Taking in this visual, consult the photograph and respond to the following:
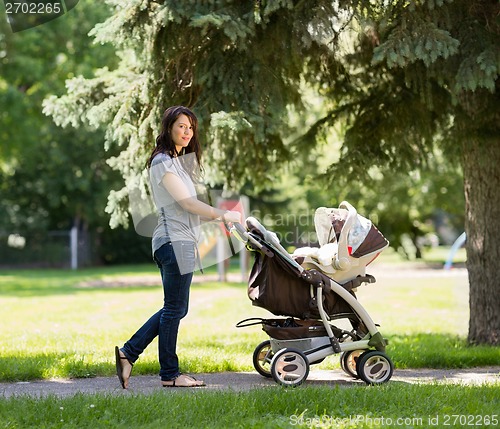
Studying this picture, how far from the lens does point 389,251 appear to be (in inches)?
1436

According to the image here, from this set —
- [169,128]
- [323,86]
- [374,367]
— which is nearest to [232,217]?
[169,128]

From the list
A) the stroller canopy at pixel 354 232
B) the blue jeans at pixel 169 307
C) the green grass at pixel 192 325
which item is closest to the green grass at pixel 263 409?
the blue jeans at pixel 169 307

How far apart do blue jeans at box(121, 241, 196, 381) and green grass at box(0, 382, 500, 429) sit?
495mm

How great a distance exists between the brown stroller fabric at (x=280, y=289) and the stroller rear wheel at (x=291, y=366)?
0.31 metres

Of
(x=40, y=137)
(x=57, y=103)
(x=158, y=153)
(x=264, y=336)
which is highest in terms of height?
(x=40, y=137)

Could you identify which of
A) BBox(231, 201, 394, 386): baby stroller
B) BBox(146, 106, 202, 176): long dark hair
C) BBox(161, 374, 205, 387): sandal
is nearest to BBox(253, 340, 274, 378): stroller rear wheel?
BBox(231, 201, 394, 386): baby stroller

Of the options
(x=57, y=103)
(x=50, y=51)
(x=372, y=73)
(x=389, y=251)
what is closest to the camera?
(x=57, y=103)

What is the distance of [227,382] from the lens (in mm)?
6148

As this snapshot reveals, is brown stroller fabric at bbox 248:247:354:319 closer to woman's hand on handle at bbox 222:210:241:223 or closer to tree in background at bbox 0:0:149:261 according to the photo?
woman's hand on handle at bbox 222:210:241:223

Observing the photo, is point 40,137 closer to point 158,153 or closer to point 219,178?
point 219,178

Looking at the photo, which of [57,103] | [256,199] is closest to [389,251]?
[256,199]

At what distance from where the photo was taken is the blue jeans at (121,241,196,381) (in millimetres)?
5555

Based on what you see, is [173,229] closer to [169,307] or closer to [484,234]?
[169,307]

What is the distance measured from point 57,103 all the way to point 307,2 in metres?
2.67
